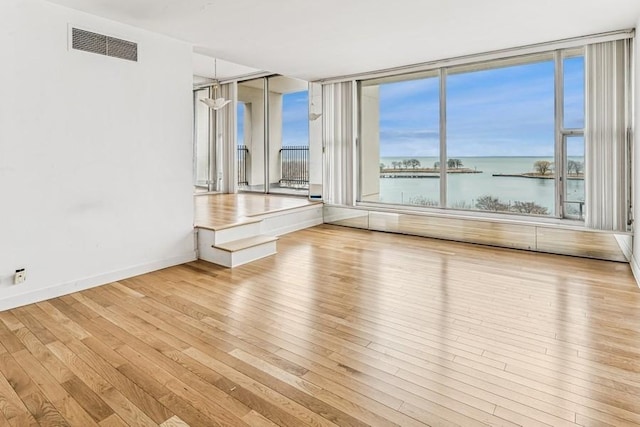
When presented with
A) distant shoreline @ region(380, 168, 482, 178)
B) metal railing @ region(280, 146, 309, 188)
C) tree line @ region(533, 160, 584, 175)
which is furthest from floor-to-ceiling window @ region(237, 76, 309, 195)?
tree line @ region(533, 160, 584, 175)

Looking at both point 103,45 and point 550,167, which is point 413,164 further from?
point 103,45

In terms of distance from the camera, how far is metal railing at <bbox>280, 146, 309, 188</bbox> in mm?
8422

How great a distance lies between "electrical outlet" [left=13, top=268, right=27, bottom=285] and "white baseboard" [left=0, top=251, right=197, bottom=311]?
117mm

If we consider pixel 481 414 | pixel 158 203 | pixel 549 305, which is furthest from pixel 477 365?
pixel 158 203

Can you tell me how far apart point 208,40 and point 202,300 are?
294cm

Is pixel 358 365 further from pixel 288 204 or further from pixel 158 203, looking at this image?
pixel 288 204

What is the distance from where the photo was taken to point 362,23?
12.8 feet

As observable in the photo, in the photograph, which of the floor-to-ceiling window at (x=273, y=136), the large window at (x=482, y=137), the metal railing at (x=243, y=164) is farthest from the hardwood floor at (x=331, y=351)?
the metal railing at (x=243, y=164)

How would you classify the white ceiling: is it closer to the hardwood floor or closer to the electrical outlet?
the electrical outlet

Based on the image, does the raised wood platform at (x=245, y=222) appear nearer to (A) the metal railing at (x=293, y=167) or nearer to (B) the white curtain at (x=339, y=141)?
(B) the white curtain at (x=339, y=141)

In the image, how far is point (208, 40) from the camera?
14.2 feet

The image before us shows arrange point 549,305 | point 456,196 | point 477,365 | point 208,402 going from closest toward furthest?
point 208,402 → point 477,365 → point 549,305 → point 456,196

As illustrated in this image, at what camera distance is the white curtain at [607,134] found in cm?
423

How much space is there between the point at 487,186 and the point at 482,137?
75 cm
